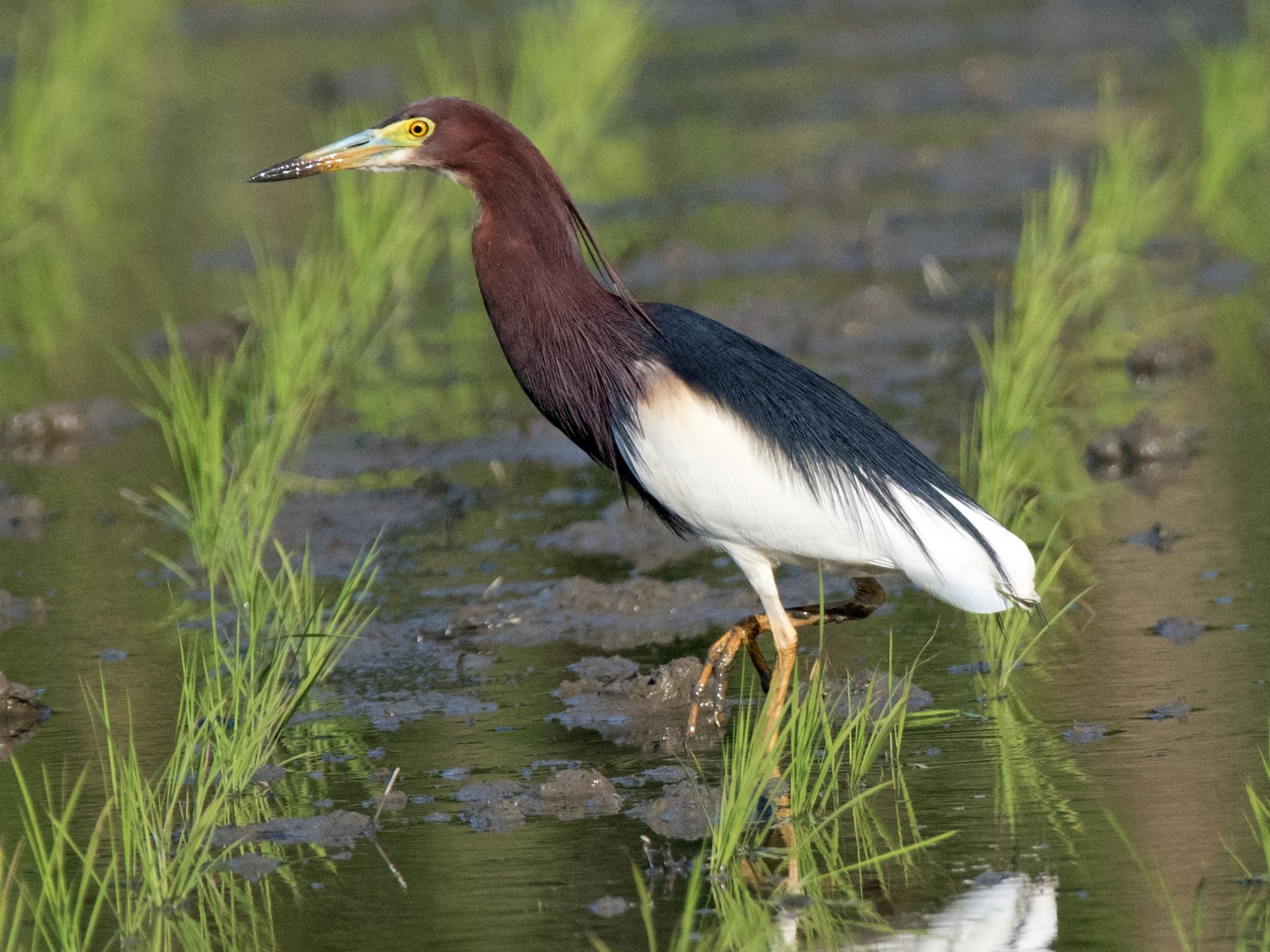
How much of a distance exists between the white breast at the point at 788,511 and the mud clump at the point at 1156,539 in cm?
154

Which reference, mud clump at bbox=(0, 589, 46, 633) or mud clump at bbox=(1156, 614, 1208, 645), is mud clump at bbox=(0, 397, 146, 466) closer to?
mud clump at bbox=(0, 589, 46, 633)

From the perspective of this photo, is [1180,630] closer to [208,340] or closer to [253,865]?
[253,865]

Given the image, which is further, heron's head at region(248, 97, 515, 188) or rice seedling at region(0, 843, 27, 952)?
heron's head at region(248, 97, 515, 188)

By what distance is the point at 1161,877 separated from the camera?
12.0ft

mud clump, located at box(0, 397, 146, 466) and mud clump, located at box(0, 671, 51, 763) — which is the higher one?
mud clump, located at box(0, 397, 146, 466)

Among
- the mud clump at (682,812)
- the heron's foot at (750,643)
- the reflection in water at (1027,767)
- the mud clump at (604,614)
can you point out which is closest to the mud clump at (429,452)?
→ the mud clump at (604,614)

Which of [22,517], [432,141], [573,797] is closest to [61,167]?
[22,517]

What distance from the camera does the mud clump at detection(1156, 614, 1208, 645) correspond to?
16.7 feet

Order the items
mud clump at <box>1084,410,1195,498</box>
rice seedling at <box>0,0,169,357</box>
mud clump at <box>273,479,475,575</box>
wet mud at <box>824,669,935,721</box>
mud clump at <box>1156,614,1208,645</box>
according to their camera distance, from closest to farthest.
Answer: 1. wet mud at <box>824,669,935,721</box>
2. mud clump at <box>1156,614,1208,645</box>
3. mud clump at <box>273,479,475,575</box>
4. mud clump at <box>1084,410,1195,498</box>
5. rice seedling at <box>0,0,169,357</box>

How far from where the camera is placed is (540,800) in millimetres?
4273

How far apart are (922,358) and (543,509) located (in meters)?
2.31

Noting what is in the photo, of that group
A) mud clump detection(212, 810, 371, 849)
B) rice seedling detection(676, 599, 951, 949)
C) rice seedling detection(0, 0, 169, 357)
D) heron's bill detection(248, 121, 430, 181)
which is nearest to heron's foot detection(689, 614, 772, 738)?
rice seedling detection(676, 599, 951, 949)

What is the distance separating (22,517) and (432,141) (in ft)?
9.72

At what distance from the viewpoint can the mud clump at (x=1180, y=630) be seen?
510 cm
